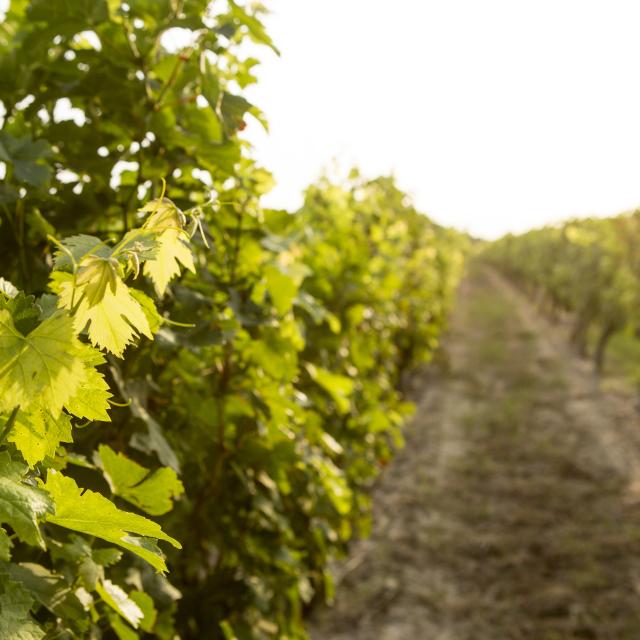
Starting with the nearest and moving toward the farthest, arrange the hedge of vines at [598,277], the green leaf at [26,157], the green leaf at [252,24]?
1. the green leaf at [26,157]
2. the green leaf at [252,24]
3. the hedge of vines at [598,277]

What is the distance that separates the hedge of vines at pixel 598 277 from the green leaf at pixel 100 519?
50.0ft

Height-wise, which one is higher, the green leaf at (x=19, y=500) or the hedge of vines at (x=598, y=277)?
the hedge of vines at (x=598, y=277)

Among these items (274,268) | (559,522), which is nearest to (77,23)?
(274,268)

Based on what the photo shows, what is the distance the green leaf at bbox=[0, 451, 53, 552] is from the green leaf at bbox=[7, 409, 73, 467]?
0.12 ft

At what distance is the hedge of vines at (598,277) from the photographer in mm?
15539

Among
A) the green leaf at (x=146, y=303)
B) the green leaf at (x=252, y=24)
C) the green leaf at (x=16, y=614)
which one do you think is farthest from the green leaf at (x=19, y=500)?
the green leaf at (x=252, y=24)

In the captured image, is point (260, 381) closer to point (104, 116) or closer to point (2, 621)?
point (104, 116)

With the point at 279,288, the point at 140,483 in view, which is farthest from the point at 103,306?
the point at 279,288

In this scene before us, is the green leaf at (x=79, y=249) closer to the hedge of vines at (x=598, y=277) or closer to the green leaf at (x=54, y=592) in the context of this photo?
the green leaf at (x=54, y=592)

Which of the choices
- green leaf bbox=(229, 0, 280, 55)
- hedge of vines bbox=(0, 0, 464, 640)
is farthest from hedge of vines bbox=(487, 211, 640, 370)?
green leaf bbox=(229, 0, 280, 55)

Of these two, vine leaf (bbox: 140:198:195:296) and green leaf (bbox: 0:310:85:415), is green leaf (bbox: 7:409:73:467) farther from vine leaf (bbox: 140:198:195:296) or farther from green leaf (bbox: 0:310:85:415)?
vine leaf (bbox: 140:198:195:296)

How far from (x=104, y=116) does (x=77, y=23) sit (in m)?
0.26

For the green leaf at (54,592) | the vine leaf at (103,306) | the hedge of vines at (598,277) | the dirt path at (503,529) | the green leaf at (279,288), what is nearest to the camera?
the vine leaf at (103,306)

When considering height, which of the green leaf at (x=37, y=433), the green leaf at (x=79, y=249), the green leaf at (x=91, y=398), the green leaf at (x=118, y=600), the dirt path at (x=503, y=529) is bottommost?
the dirt path at (x=503, y=529)
